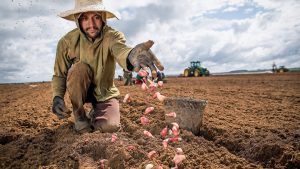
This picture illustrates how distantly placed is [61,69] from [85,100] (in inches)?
17.1

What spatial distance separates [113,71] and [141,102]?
4.35 feet

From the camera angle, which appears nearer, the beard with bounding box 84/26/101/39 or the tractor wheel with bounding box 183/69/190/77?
the beard with bounding box 84/26/101/39

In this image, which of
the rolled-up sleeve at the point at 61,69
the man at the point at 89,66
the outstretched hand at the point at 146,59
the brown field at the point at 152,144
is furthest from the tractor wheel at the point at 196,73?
the outstretched hand at the point at 146,59

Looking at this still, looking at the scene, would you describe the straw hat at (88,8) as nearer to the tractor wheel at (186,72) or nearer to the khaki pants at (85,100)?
the khaki pants at (85,100)

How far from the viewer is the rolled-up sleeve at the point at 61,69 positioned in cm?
341

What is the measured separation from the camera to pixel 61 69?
3.48m

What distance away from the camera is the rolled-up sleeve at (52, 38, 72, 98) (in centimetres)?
341

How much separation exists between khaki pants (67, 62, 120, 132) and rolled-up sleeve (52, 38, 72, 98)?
16 cm

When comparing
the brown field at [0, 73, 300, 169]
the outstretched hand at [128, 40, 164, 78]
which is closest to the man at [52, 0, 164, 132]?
the brown field at [0, 73, 300, 169]

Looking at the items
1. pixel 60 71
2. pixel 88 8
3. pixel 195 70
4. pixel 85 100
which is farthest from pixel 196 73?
pixel 88 8

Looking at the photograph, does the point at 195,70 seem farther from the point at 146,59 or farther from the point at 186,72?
the point at 146,59

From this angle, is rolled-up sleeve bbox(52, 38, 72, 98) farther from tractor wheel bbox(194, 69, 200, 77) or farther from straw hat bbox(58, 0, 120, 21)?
tractor wheel bbox(194, 69, 200, 77)

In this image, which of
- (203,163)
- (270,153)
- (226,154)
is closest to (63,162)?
(203,163)

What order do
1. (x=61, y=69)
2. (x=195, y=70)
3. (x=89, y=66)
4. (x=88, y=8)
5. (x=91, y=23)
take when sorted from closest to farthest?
(x=88, y=8), (x=91, y=23), (x=89, y=66), (x=61, y=69), (x=195, y=70)
